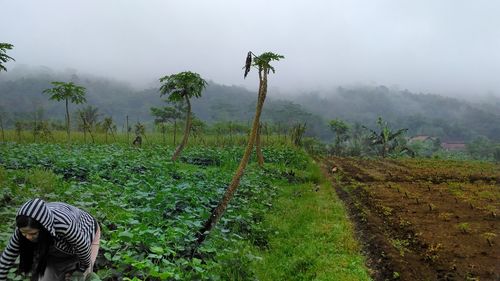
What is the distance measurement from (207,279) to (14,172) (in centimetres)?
594

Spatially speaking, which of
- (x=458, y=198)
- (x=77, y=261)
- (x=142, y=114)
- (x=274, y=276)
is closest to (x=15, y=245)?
(x=77, y=261)

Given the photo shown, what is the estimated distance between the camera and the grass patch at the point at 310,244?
5.90m

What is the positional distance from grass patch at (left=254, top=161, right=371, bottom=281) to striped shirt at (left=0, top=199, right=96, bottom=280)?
292 centimetres

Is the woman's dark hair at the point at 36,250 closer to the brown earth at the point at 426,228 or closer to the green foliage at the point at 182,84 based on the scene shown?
the brown earth at the point at 426,228

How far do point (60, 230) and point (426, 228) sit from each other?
709 centimetres

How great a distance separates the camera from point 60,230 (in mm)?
2873

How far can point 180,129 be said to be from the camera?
31.6 meters

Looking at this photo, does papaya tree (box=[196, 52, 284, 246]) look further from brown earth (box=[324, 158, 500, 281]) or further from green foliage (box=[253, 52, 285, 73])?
brown earth (box=[324, 158, 500, 281])

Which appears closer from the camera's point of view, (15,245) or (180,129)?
(15,245)

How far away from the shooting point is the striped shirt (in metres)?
2.68

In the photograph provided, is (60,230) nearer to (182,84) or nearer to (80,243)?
(80,243)

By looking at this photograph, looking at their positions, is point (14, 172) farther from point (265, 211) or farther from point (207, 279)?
point (207, 279)

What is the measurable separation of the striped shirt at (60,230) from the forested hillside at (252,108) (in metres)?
41.9

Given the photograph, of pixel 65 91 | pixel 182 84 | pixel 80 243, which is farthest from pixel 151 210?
pixel 65 91
